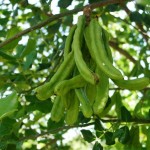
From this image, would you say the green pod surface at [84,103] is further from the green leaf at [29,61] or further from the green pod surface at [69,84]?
the green leaf at [29,61]

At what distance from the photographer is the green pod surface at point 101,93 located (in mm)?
1044

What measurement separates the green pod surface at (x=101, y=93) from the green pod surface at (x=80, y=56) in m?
0.05

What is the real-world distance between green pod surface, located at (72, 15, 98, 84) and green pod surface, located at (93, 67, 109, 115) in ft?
0.16

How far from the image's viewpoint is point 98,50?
112 centimetres

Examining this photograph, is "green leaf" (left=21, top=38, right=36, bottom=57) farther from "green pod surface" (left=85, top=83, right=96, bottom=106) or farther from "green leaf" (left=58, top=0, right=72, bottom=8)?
"green pod surface" (left=85, top=83, right=96, bottom=106)

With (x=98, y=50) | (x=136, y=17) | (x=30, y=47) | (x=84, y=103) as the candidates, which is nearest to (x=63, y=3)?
(x=30, y=47)

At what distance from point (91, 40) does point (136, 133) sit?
21.0 inches

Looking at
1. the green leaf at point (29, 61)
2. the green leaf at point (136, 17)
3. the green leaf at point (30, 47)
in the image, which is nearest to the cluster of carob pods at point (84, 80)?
the green leaf at point (30, 47)

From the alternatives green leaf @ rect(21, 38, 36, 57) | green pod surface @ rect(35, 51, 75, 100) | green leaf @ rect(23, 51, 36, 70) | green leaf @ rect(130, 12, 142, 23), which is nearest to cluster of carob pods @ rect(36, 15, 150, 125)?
green pod surface @ rect(35, 51, 75, 100)

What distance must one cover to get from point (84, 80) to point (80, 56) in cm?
7

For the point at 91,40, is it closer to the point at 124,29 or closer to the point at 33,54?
the point at 33,54

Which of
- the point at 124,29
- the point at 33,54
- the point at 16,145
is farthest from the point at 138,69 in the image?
the point at 124,29

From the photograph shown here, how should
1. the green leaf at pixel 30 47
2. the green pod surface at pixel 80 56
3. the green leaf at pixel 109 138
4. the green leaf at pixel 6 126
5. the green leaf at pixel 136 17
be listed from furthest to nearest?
the green leaf at pixel 136 17 < the green leaf at pixel 30 47 < the green leaf at pixel 109 138 < the green leaf at pixel 6 126 < the green pod surface at pixel 80 56

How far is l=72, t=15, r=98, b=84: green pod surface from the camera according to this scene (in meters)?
1.03
